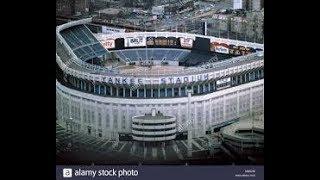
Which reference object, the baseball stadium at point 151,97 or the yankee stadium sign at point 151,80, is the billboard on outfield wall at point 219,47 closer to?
the baseball stadium at point 151,97

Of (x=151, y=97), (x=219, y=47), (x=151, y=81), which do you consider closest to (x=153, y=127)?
(x=151, y=97)

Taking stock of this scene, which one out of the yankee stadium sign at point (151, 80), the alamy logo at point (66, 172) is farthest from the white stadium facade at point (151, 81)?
the alamy logo at point (66, 172)

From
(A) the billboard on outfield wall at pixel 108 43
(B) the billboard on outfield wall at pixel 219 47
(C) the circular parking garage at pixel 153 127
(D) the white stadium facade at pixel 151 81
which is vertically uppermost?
(A) the billboard on outfield wall at pixel 108 43

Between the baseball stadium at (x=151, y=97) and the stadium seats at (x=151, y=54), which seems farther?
the stadium seats at (x=151, y=54)

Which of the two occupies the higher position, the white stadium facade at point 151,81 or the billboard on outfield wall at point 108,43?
the billboard on outfield wall at point 108,43

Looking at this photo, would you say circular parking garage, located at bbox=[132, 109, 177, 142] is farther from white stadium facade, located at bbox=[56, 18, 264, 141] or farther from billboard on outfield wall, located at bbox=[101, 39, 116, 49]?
billboard on outfield wall, located at bbox=[101, 39, 116, 49]

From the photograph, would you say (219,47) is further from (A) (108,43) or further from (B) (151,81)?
(A) (108,43)

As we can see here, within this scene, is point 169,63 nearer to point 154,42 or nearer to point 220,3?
point 154,42

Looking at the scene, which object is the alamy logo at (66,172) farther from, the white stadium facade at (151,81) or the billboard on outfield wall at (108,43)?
the billboard on outfield wall at (108,43)
